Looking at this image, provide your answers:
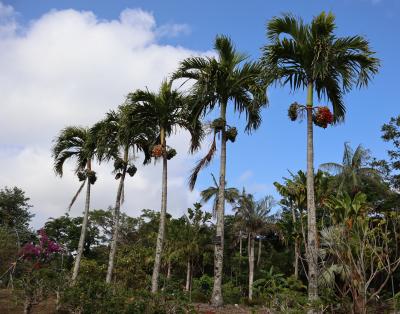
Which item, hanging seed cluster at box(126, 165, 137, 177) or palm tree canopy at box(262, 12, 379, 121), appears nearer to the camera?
palm tree canopy at box(262, 12, 379, 121)

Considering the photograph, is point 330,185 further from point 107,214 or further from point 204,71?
point 107,214

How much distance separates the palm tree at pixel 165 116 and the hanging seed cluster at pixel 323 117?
477cm

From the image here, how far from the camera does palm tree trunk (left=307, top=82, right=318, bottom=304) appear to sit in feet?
34.8

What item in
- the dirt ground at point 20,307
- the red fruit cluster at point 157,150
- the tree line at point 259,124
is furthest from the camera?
the red fruit cluster at point 157,150

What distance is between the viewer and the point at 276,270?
37125 millimetres

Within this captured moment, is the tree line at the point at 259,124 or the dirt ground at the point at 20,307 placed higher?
the tree line at the point at 259,124

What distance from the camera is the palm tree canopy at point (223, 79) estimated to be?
1493cm

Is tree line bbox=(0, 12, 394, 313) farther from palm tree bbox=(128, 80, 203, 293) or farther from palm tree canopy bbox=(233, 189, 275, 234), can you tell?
palm tree canopy bbox=(233, 189, 275, 234)

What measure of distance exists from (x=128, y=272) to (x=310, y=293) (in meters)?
21.1

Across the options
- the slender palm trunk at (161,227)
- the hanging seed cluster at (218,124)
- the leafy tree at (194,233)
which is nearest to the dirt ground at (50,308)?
the slender palm trunk at (161,227)

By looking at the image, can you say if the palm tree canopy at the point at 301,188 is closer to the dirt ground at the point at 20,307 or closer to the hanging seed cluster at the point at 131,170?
the hanging seed cluster at the point at 131,170

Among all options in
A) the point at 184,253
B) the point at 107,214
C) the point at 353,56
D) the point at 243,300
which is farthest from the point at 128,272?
the point at 353,56

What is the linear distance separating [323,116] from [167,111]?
6193 mm

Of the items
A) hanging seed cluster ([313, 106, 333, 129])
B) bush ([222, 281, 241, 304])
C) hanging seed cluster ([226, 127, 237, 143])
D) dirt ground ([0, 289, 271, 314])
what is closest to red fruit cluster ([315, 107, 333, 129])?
hanging seed cluster ([313, 106, 333, 129])
